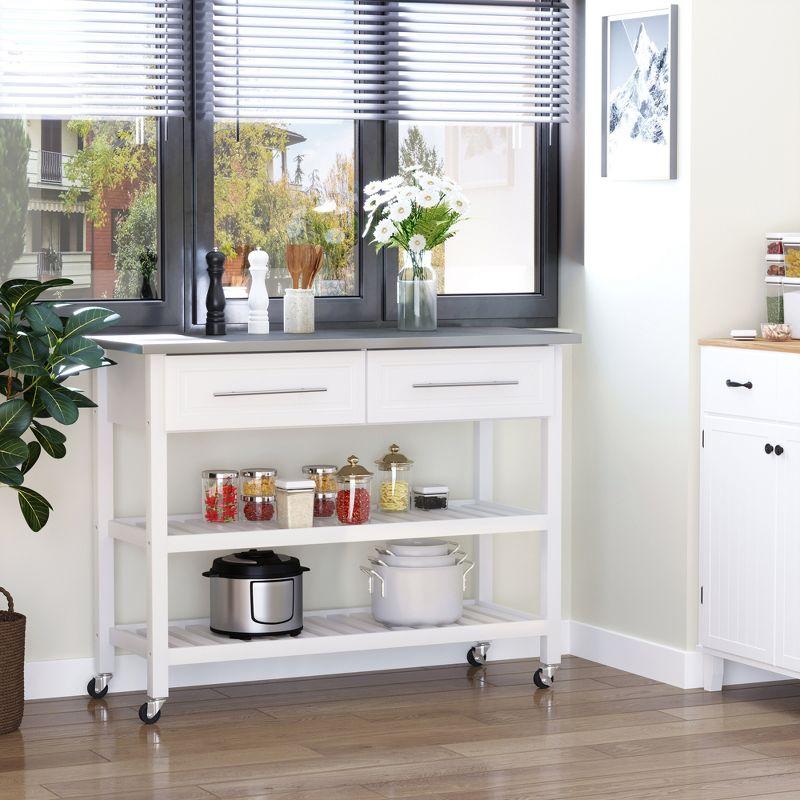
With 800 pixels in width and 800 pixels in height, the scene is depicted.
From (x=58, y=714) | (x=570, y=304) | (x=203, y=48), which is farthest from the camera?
(x=570, y=304)

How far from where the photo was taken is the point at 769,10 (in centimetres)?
409

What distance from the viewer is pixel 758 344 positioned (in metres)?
3.83

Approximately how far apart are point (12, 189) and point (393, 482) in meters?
1.32

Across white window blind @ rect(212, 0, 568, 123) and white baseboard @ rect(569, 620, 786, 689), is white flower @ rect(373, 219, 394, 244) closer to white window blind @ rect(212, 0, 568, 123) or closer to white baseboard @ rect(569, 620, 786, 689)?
white window blind @ rect(212, 0, 568, 123)

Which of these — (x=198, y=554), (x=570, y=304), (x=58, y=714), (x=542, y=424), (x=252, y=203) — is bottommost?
(x=58, y=714)

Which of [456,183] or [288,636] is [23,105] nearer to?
[456,183]

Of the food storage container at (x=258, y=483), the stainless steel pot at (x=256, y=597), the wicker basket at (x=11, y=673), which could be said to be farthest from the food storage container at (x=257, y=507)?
the wicker basket at (x=11, y=673)

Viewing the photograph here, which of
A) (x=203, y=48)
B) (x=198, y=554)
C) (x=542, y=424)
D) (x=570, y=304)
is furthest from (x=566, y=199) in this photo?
(x=198, y=554)

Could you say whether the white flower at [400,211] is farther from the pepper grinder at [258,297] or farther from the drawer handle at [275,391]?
the drawer handle at [275,391]

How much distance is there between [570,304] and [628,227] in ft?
1.23

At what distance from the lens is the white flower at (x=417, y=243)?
4.11 m

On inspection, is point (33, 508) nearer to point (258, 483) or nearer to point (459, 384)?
point (258, 483)

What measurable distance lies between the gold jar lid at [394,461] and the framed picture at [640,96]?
1.03m

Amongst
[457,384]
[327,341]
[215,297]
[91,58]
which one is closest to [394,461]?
[457,384]
